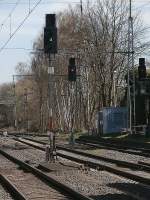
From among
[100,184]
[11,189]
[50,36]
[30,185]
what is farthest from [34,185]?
[50,36]

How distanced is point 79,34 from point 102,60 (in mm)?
6656

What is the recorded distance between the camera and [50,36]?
2408cm

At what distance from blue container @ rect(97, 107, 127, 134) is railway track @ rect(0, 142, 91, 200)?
101 feet

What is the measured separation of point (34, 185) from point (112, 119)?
3864cm

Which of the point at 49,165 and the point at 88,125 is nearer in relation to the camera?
the point at 49,165

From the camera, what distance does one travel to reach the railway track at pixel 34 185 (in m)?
14.9

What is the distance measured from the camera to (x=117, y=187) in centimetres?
1623

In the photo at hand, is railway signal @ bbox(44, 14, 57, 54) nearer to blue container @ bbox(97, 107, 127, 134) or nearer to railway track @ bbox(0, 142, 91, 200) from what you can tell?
railway track @ bbox(0, 142, 91, 200)

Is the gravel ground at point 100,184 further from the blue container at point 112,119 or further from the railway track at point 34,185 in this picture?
the blue container at point 112,119

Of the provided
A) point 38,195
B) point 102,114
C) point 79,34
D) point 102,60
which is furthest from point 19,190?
point 79,34

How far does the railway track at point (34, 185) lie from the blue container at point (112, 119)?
30.8 m

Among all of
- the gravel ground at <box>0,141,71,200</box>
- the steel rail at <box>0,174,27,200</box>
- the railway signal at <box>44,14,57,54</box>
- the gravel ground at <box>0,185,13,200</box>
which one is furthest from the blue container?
the gravel ground at <box>0,185,13,200</box>

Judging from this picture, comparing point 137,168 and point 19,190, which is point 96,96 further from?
point 19,190

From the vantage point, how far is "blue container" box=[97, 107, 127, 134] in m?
54.8
